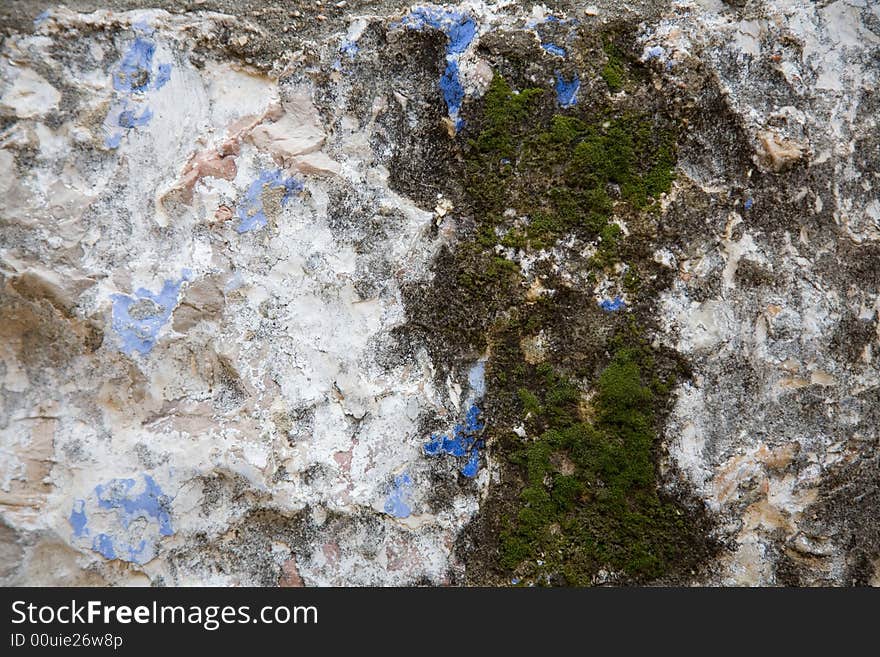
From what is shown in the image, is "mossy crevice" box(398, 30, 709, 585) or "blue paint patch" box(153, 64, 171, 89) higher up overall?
"blue paint patch" box(153, 64, 171, 89)

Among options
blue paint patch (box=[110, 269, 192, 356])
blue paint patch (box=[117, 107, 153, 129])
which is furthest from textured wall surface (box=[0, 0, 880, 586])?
blue paint patch (box=[117, 107, 153, 129])

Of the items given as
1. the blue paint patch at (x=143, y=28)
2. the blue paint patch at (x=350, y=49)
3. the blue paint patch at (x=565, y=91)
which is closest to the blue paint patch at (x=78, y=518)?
the blue paint patch at (x=143, y=28)

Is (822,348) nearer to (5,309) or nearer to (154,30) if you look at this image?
(154,30)

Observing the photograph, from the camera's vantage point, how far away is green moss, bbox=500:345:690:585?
2.52m

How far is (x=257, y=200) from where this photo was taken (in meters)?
2.45

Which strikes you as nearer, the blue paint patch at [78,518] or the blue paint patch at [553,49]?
the blue paint patch at [78,518]

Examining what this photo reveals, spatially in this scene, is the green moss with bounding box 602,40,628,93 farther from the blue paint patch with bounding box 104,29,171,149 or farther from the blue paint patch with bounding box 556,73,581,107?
the blue paint patch with bounding box 104,29,171,149

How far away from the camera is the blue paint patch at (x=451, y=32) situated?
2510 millimetres

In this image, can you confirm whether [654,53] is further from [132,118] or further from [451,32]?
[132,118]

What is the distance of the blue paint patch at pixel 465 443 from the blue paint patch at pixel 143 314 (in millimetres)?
1097

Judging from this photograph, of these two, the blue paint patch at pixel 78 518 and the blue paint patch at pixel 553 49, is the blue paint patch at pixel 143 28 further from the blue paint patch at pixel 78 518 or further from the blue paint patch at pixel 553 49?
the blue paint patch at pixel 78 518

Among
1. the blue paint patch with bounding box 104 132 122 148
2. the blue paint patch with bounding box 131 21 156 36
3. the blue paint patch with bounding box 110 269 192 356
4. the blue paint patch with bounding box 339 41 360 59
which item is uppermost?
the blue paint patch with bounding box 131 21 156 36

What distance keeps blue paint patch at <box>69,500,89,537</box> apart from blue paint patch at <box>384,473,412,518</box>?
1110 mm

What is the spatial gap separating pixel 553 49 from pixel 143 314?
1.87m
